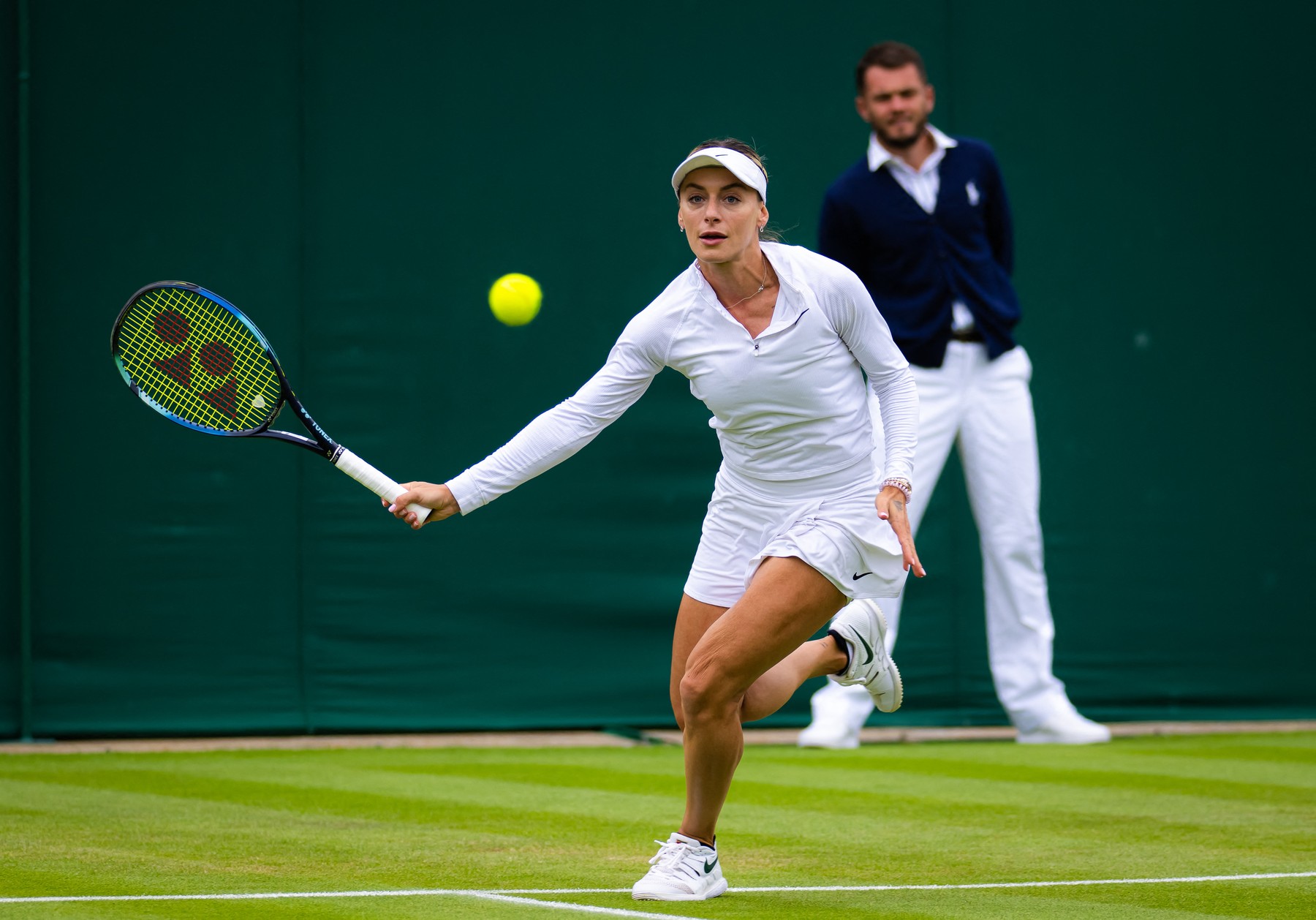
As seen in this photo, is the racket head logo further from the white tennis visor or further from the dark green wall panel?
the dark green wall panel

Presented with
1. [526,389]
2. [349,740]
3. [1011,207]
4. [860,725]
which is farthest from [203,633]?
[1011,207]

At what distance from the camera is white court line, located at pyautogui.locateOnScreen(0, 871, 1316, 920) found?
429 cm

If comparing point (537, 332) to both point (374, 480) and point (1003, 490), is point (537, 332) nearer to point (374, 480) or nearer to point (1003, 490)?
point (1003, 490)

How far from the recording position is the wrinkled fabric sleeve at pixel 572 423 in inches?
178

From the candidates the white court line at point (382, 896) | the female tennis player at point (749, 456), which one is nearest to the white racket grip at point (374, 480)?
the female tennis player at point (749, 456)

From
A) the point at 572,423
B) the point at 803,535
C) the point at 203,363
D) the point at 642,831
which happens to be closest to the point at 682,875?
the point at 803,535

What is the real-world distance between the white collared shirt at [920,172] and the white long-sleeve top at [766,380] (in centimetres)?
295

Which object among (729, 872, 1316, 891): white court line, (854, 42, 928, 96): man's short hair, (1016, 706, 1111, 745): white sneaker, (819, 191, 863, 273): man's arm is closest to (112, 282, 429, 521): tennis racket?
(729, 872, 1316, 891): white court line

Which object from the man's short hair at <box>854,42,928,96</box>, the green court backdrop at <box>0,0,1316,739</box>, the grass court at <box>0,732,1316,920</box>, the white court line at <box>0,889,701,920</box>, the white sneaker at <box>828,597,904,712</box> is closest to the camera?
the white court line at <box>0,889,701,920</box>

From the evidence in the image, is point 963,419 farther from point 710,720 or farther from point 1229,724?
point 710,720

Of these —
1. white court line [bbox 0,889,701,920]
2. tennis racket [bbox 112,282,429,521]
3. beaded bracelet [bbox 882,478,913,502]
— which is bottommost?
white court line [bbox 0,889,701,920]

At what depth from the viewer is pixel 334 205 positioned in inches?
334

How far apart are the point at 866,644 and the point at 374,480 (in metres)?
1.48

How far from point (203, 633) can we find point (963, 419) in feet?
11.2
